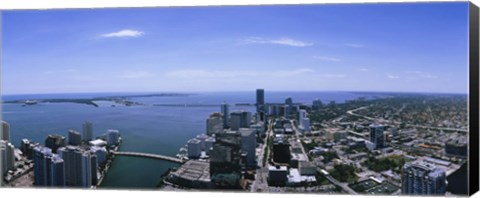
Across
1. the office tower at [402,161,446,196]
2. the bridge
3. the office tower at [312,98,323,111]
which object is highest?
the office tower at [312,98,323,111]

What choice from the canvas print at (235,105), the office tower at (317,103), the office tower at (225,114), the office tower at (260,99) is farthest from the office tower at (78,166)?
the office tower at (317,103)

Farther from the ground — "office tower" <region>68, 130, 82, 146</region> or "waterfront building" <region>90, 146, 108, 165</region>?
"office tower" <region>68, 130, 82, 146</region>

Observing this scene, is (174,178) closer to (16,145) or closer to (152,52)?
(152,52)

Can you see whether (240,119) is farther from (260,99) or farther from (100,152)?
(100,152)

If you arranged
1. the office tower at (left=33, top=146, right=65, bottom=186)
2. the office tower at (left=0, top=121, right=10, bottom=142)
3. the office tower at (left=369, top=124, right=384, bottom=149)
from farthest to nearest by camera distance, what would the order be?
the office tower at (left=0, top=121, right=10, bottom=142) → the office tower at (left=33, top=146, right=65, bottom=186) → the office tower at (left=369, top=124, right=384, bottom=149)

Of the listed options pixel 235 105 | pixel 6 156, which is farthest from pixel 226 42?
pixel 6 156

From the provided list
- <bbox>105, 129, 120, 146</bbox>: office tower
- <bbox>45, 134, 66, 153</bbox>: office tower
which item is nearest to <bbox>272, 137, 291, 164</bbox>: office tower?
<bbox>105, 129, 120, 146</bbox>: office tower

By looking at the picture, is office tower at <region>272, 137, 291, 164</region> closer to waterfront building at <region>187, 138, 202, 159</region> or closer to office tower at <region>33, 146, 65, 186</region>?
waterfront building at <region>187, 138, 202, 159</region>

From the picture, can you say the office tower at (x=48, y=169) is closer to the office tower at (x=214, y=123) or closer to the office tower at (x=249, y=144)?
the office tower at (x=214, y=123)
